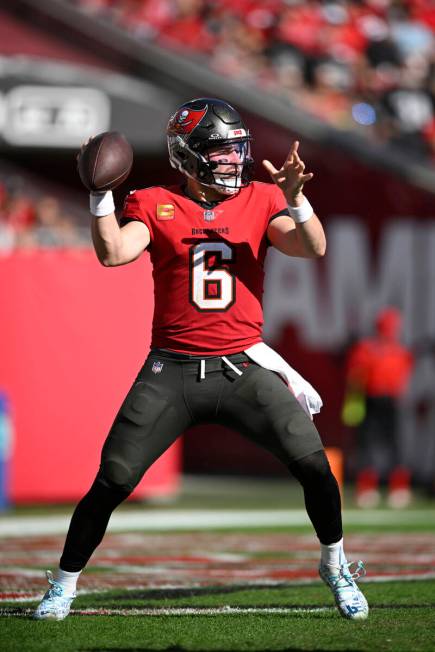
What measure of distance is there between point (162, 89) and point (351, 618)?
39.3 ft

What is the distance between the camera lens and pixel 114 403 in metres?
12.2

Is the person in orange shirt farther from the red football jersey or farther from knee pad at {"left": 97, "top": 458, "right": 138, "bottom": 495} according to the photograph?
knee pad at {"left": 97, "top": 458, "right": 138, "bottom": 495}

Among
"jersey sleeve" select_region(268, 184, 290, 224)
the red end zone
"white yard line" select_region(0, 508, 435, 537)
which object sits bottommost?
"white yard line" select_region(0, 508, 435, 537)

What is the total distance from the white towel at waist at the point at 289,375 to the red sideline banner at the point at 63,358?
7.04 m

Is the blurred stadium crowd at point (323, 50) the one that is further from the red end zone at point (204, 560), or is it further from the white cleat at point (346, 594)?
the white cleat at point (346, 594)

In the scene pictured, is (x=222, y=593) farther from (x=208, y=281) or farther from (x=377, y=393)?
(x=377, y=393)

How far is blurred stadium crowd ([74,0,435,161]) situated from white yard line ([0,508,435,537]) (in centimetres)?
558

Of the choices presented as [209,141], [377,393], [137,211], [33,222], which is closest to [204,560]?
[137,211]

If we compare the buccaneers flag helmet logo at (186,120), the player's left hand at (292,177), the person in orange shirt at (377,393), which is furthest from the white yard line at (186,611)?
the person in orange shirt at (377,393)

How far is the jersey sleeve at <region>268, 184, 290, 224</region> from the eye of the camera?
521 centimetres

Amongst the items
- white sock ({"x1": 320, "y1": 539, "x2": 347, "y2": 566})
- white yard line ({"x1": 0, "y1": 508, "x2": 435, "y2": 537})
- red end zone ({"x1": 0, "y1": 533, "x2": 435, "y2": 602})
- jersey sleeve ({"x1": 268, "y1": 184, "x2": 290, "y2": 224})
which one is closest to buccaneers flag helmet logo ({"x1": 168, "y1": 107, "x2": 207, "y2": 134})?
jersey sleeve ({"x1": 268, "y1": 184, "x2": 290, "y2": 224})

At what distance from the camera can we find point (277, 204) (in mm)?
5230

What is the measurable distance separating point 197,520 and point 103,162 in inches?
241

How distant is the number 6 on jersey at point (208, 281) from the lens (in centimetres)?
508
